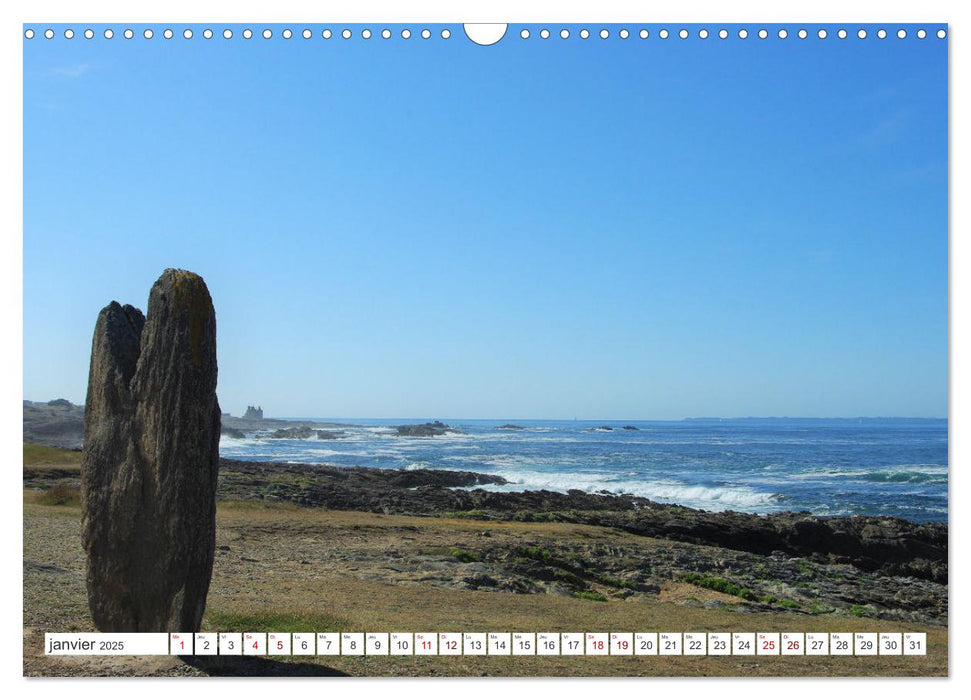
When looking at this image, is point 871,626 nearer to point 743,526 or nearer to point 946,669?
point 946,669

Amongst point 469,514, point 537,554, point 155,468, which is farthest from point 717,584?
point 469,514

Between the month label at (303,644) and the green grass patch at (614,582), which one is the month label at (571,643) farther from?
the green grass patch at (614,582)

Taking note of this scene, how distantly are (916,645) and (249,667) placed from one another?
20.4ft

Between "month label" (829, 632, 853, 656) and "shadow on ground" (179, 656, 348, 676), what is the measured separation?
453cm

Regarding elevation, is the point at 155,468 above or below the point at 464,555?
above

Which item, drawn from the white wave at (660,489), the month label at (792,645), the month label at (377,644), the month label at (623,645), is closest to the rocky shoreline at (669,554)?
the white wave at (660,489)

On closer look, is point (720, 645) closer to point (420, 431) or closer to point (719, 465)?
point (719, 465)

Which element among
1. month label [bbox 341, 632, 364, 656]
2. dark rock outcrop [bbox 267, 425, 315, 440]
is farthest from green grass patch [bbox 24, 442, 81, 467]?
dark rock outcrop [bbox 267, 425, 315, 440]

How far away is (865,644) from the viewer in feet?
24.2

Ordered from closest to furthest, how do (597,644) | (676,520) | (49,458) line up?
(597,644) < (676,520) < (49,458)

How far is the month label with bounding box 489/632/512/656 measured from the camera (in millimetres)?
7090

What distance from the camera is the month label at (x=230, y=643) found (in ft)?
22.7

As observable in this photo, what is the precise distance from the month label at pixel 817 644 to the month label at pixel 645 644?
145 centimetres

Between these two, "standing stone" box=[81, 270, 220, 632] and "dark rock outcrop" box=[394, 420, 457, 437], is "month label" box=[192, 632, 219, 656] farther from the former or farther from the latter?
A: "dark rock outcrop" box=[394, 420, 457, 437]
